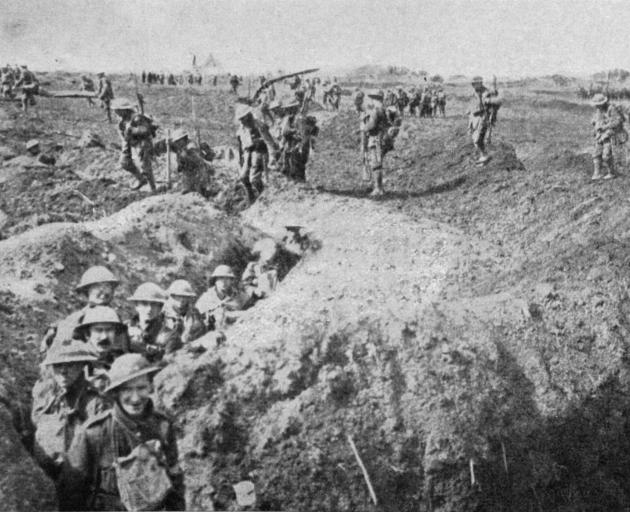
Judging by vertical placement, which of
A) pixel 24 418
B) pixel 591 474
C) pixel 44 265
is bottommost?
pixel 591 474

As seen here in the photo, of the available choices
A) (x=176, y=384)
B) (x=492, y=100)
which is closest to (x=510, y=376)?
(x=176, y=384)

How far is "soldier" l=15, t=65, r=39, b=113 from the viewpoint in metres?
26.3

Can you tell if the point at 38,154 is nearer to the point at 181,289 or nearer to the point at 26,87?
the point at 26,87

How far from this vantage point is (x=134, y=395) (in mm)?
4445

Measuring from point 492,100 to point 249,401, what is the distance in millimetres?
11156

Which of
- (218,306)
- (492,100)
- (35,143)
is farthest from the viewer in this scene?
(35,143)

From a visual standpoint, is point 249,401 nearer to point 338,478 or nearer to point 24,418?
point 338,478

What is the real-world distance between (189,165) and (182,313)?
6.68 meters

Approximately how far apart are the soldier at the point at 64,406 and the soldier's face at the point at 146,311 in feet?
6.33

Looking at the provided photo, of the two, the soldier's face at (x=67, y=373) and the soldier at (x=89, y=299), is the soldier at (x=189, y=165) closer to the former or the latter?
the soldier at (x=89, y=299)

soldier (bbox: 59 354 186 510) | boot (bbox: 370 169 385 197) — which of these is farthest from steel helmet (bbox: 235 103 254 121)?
soldier (bbox: 59 354 186 510)

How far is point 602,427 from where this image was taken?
20.7 ft

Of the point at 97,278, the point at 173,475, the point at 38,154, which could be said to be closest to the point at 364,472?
the point at 173,475

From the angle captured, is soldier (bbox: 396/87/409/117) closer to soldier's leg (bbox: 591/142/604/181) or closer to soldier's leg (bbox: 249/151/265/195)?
soldier's leg (bbox: 249/151/265/195)
